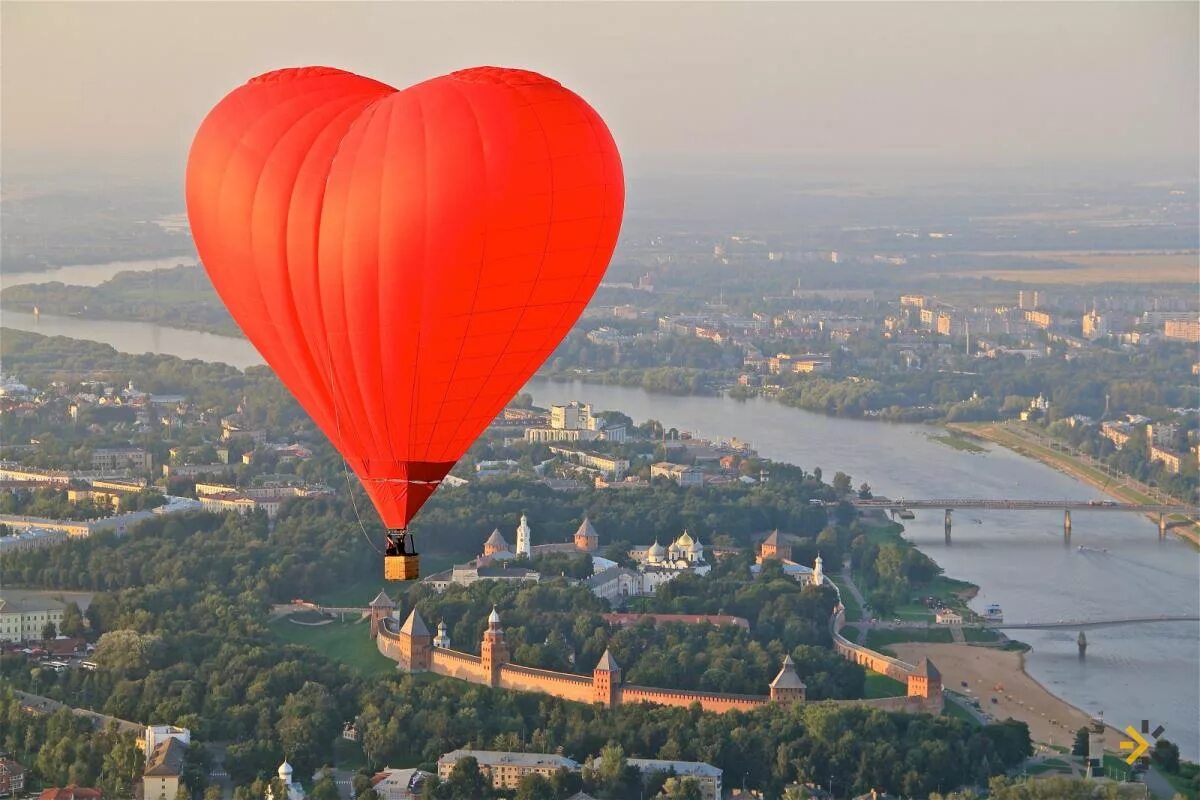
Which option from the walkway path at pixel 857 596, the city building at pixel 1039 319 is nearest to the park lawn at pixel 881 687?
the walkway path at pixel 857 596

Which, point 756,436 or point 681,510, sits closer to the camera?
point 681,510

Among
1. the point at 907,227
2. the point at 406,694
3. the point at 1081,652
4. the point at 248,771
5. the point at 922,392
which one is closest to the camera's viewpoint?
the point at 248,771

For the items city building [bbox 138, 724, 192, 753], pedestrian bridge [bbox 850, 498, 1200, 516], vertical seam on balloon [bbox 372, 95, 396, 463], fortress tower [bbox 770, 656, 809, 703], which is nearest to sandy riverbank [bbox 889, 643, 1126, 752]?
fortress tower [bbox 770, 656, 809, 703]

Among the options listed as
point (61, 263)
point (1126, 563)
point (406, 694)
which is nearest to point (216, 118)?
point (406, 694)

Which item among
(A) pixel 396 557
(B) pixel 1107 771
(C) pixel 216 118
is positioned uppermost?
(C) pixel 216 118

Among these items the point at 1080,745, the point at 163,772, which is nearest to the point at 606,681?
the point at 1080,745

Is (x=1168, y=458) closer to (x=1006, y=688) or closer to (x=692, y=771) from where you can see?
(x=1006, y=688)

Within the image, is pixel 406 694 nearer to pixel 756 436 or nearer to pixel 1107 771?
→ pixel 1107 771

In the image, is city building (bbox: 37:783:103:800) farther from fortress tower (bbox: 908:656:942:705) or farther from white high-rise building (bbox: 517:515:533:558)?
white high-rise building (bbox: 517:515:533:558)
